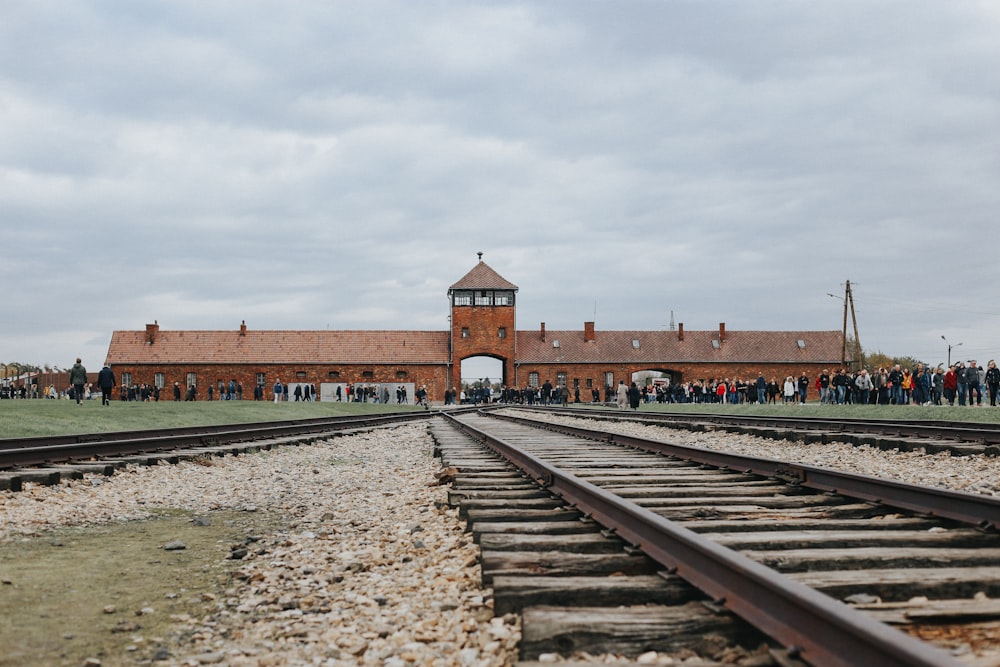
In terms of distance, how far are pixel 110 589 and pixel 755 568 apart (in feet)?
10.4

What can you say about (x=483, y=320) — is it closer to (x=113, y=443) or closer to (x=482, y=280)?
(x=482, y=280)

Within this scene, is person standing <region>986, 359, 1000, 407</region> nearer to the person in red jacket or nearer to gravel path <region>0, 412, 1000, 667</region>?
the person in red jacket

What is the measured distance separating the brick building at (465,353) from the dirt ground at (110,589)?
58.1m

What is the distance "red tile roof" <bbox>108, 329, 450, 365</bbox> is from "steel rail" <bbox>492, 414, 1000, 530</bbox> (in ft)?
194

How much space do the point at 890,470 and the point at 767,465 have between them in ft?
8.75

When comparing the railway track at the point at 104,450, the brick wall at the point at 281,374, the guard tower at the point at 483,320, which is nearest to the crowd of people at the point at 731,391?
the brick wall at the point at 281,374

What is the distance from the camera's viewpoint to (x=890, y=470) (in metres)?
8.58

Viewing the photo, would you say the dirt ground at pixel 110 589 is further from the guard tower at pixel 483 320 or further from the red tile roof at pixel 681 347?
the red tile roof at pixel 681 347

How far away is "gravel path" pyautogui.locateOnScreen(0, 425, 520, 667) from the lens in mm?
3164

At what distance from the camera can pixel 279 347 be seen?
67.1m

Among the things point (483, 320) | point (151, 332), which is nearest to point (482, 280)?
point (483, 320)

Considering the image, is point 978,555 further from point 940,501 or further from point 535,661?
point 535,661

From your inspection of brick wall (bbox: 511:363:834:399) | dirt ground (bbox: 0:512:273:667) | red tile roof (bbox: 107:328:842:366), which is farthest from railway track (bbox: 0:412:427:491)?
brick wall (bbox: 511:363:834:399)

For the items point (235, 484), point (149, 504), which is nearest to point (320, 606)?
point (149, 504)
